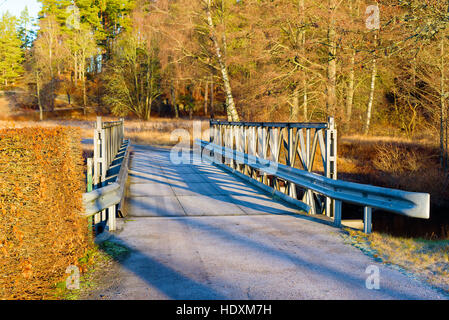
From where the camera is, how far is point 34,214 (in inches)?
181

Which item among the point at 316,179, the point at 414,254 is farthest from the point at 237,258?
the point at 316,179

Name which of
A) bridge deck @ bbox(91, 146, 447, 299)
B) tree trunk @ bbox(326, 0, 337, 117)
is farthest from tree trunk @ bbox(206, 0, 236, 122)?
bridge deck @ bbox(91, 146, 447, 299)

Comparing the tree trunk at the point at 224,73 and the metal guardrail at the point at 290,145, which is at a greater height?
the tree trunk at the point at 224,73

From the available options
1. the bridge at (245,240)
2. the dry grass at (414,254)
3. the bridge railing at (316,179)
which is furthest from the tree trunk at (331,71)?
the dry grass at (414,254)

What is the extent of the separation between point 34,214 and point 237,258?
2.78 m

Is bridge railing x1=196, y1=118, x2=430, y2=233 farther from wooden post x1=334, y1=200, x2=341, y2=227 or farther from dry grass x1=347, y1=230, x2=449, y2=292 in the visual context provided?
dry grass x1=347, y1=230, x2=449, y2=292

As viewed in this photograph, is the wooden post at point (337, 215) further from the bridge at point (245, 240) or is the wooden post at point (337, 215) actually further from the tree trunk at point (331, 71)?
the tree trunk at point (331, 71)

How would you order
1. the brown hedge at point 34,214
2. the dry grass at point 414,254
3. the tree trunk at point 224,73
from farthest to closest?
1. the tree trunk at point 224,73
2. the dry grass at point 414,254
3. the brown hedge at point 34,214

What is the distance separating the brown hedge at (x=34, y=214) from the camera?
14.1 ft

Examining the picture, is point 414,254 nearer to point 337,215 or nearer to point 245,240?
point 337,215

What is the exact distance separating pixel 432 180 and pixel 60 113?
61.8 meters

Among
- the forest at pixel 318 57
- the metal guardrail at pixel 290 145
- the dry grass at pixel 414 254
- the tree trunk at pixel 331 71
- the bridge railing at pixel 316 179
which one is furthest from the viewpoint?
the tree trunk at pixel 331 71

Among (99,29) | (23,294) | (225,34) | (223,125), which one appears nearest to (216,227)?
(23,294)

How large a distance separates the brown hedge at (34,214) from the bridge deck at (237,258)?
626 millimetres
